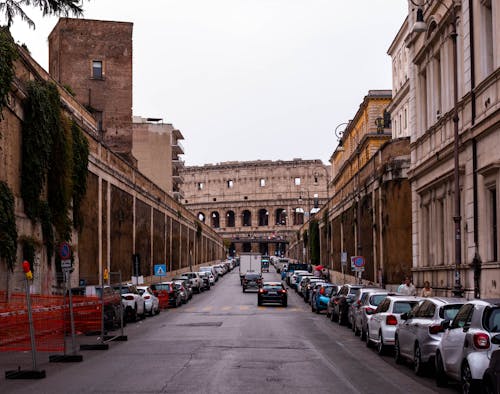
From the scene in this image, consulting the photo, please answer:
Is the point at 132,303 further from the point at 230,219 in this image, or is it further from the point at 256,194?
the point at 230,219

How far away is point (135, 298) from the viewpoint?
34.8 meters

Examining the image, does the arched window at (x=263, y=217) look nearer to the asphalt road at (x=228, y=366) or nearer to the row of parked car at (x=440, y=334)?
the asphalt road at (x=228, y=366)

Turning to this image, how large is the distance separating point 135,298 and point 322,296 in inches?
409

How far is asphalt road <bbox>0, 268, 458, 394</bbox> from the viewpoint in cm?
1431

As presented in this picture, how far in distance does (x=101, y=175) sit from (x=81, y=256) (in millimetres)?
6126

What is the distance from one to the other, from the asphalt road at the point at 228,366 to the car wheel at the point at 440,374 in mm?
241

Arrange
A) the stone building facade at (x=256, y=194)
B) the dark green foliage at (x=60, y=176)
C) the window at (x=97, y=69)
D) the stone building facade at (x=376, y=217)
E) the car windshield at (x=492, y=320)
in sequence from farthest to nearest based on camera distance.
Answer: the stone building facade at (x=256, y=194) → the window at (x=97, y=69) → the stone building facade at (x=376, y=217) → the dark green foliage at (x=60, y=176) → the car windshield at (x=492, y=320)

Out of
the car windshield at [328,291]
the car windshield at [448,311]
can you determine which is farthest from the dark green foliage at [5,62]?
the car windshield at [328,291]

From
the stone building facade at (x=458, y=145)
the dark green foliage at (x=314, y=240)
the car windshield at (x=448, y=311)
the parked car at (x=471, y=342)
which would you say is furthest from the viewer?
the dark green foliage at (x=314, y=240)

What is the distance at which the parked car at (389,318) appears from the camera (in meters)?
20.5

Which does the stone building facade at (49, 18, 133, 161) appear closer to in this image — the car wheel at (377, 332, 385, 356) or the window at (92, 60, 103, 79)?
the window at (92, 60, 103, 79)

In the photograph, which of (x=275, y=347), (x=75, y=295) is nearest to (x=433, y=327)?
(x=275, y=347)

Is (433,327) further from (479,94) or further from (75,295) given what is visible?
(75,295)

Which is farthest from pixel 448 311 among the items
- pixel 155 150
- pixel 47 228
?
pixel 155 150
